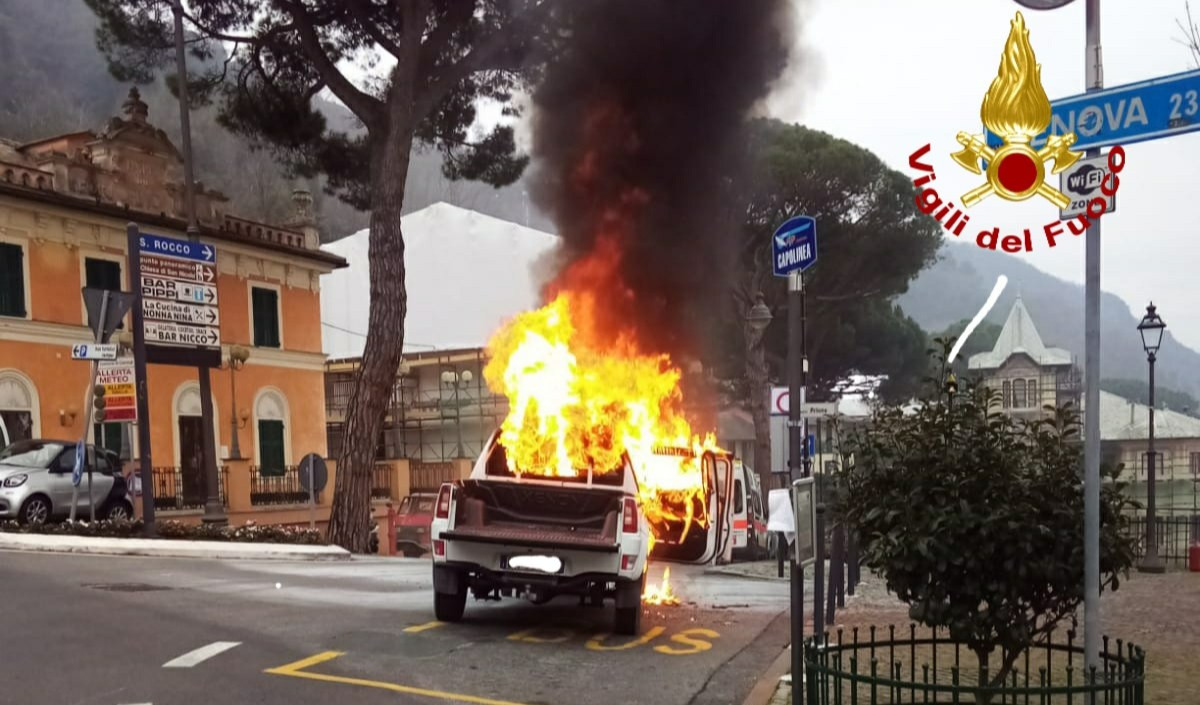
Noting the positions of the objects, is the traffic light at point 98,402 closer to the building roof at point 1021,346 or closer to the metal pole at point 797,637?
the metal pole at point 797,637

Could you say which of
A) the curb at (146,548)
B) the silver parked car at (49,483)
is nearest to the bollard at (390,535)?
the silver parked car at (49,483)

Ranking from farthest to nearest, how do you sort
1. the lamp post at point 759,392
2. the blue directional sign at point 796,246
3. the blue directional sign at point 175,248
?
1. the lamp post at point 759,392
2. the blue directional sign at point 175,248
3. the blue directional sign at point 796,246

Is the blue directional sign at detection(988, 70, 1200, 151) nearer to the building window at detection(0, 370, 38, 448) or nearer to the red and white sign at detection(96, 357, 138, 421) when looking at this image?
the red and white sign at detection(96, 357, 138, 421)

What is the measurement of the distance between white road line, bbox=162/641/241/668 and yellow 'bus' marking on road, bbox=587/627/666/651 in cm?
273

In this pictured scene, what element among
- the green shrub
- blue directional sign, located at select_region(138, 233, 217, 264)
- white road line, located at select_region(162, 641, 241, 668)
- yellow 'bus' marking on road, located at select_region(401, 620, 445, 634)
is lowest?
white road line, located at select_region(162, 641, 241, 668)

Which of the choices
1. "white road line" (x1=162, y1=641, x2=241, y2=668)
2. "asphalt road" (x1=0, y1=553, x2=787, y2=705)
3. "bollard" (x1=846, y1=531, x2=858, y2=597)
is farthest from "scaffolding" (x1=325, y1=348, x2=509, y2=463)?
"white road line" (x1=162, y1=641, x2=241, y2=668)

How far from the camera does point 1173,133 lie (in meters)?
3.98

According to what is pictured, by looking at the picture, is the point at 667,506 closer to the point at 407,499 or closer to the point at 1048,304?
the point at 407,499

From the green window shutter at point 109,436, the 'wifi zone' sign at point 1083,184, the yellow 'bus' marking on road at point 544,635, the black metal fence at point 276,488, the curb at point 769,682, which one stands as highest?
the green window shutter at point 109,436

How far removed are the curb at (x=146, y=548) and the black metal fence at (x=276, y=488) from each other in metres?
8.45

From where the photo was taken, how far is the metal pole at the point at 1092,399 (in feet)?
13.4

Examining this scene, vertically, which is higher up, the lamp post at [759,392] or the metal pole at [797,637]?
the lamp post at [759,392]

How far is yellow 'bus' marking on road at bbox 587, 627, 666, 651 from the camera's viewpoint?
7531 mm

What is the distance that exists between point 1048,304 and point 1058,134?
181ft
